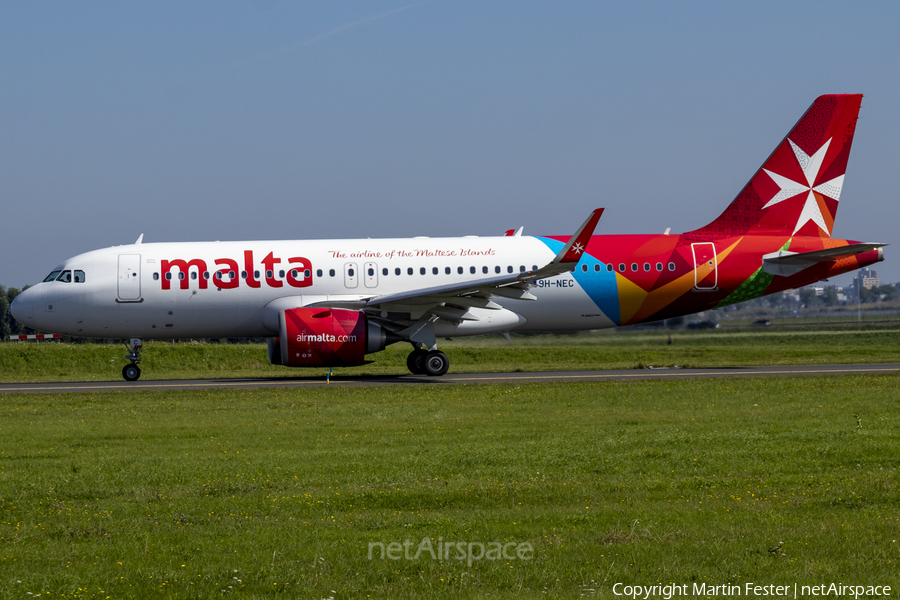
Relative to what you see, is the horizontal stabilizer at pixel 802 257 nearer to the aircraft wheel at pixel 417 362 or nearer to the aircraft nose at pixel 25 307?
the aircraft wheel at pixel 417 362

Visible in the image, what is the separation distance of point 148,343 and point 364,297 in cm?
1742

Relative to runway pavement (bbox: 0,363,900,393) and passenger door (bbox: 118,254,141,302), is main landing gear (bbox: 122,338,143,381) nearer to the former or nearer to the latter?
runway pavement (bbox: 0,363,900,393)

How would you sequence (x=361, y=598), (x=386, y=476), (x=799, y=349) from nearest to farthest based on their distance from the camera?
(x=361, y=598)
(x=386, y=476)
(x=799, y=349)

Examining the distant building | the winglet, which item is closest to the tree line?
the distant building

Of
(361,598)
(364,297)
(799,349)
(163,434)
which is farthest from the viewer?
(799,349)

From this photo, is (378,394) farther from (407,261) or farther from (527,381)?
(407,261)

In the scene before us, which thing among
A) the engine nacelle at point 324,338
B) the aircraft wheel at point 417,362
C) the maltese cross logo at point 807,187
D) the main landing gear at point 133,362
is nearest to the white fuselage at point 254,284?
the main landing gear at point 133,362

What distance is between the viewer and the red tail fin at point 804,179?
89.5 feet

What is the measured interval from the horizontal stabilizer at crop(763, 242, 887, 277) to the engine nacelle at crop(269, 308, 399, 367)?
12.0 m

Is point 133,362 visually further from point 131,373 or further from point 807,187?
point 807,187

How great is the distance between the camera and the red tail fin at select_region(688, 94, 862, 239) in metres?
27.3

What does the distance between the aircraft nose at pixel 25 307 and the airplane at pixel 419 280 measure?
40 mm

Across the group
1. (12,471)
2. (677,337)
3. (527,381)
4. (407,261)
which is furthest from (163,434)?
(677,337)

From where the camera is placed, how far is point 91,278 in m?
26.0
